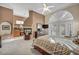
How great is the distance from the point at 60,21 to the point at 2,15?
3.75ft

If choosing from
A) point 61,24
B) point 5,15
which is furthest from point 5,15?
point 61,24

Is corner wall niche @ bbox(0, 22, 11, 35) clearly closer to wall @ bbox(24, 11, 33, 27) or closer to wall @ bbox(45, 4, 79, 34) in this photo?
wall @ bbox(24, 11, 33, 27)

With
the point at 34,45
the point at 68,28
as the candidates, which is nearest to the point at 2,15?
the point at 34,45

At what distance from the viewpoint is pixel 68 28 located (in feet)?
7.36

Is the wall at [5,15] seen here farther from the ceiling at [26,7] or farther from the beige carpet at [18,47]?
the beige carpet at [18,47]

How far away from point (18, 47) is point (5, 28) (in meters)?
0.45

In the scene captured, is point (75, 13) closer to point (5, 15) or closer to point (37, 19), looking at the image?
point (37, 19)

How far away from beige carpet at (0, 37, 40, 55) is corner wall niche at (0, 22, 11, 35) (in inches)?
6.7

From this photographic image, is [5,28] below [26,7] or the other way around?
below

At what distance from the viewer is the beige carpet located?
87.8 inches

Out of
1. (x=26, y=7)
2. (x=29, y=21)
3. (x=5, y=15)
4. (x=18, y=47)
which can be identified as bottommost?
(x=18, y=47)

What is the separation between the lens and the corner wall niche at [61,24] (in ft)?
7.28

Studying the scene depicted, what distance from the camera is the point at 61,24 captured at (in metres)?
2.27

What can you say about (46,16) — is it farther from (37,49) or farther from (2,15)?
(2,15)
